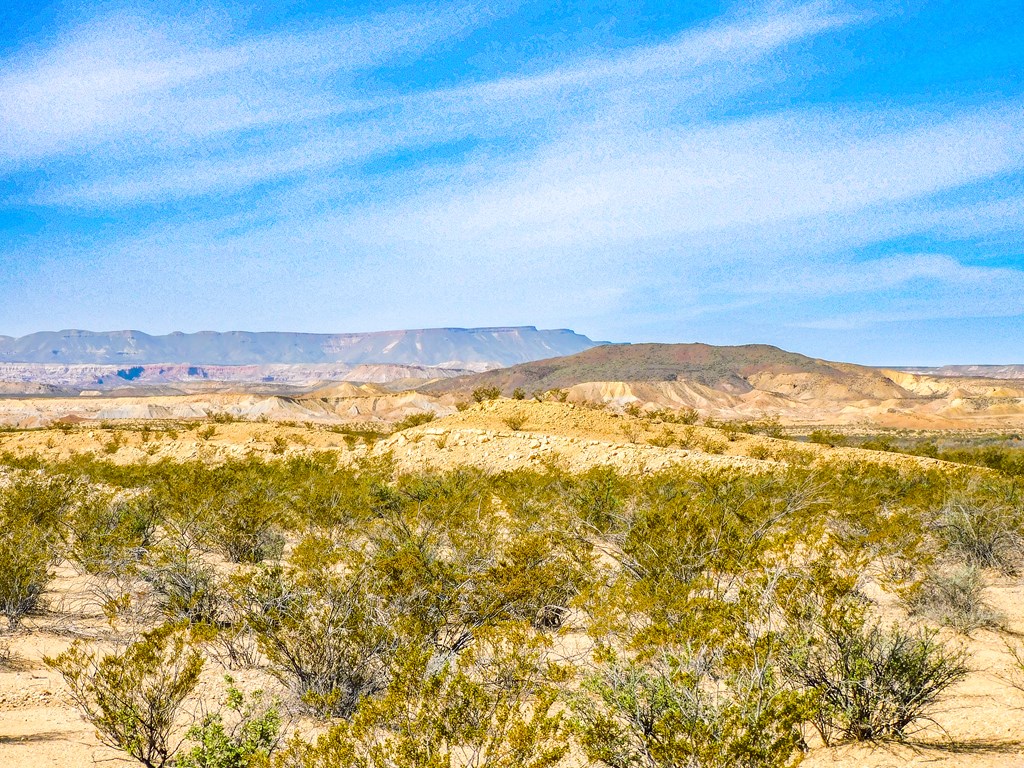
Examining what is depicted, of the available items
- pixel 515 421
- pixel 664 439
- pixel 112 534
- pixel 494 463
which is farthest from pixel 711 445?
pixel 112 534

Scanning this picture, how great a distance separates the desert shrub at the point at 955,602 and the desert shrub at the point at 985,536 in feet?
11.1

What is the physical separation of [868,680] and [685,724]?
8.54ft

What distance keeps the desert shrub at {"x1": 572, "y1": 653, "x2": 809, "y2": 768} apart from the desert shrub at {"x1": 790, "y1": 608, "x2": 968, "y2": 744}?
128cm

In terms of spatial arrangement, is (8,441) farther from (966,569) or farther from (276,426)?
(966,569)

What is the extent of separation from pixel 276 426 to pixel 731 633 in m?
38.0

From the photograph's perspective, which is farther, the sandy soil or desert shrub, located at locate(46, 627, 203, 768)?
the sandy soil

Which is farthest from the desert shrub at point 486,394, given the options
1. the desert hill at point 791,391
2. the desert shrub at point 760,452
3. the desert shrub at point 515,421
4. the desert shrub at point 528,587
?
the desert hill at point 791,391

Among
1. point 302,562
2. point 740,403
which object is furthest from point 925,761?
point 740,403

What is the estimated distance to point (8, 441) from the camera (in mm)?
37844

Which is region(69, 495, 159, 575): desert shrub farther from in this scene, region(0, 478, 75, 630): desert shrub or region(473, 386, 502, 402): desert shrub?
region(473, 386, 502, 402): desert shrub

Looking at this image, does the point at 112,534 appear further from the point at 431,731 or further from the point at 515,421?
the point at 515,421

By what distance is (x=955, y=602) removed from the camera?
30.8 ft

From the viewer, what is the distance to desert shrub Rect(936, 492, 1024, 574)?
12766 mm

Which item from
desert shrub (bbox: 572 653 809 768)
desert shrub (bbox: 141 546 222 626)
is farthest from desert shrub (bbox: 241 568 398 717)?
desert shrub (bbox: 572 653 809 768)
